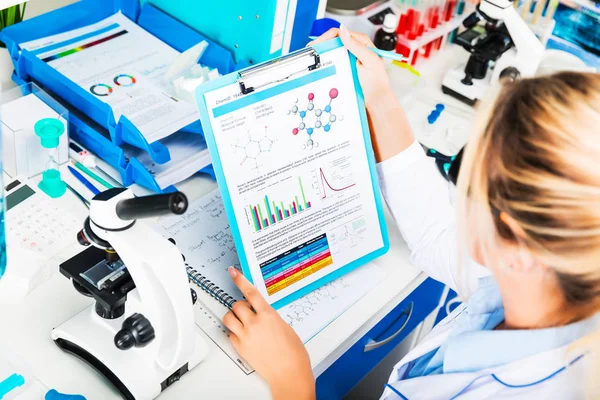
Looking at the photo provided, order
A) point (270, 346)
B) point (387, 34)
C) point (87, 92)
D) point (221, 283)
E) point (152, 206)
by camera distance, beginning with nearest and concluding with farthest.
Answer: point (152, 206), point (270, 346), point (221, 283), point (87, 92), point (387, 34)

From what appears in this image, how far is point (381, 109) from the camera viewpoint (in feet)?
3.42

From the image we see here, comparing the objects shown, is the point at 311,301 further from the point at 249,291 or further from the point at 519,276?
the point at 519,276

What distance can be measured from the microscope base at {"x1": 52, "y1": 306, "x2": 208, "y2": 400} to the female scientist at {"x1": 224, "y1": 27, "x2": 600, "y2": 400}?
10 cm

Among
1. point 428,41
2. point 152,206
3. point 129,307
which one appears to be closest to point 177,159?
point 129,307

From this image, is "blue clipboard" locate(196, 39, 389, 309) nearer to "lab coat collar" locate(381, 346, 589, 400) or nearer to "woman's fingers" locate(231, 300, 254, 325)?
"woman's fingers" locate(231, 300, 254, 325)

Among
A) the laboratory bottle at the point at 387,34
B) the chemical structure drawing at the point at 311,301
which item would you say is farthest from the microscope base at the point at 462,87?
the chemical structure drawing at the point at 311,301

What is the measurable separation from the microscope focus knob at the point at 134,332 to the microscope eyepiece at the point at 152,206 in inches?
6.2

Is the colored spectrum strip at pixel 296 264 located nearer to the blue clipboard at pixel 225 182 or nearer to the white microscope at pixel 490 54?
the blue clipboard at pixel 225 182

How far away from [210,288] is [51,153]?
1.28ft

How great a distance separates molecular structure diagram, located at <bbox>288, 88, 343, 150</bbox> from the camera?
0.94 metres

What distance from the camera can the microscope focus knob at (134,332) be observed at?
29.6 inches

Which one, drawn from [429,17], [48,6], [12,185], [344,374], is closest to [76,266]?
[12,185]

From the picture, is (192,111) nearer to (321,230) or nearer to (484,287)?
(321,230)

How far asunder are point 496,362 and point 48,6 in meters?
1.19
